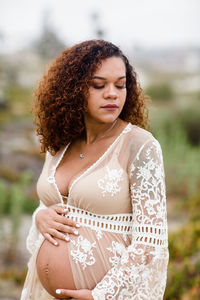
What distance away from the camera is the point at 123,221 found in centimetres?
202

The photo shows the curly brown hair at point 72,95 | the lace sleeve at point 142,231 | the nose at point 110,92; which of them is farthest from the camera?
the curly brown hair at point 72,95

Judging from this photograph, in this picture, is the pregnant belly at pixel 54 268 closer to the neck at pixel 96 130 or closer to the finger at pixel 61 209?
the finger at pixel 61 209

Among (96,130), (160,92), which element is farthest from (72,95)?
(160,92)

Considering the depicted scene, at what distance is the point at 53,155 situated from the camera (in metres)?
2.38

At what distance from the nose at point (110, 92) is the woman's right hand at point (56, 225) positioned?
63 cm

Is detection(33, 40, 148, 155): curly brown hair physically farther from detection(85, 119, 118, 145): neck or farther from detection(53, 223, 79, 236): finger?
detection(53, 223, 79, 236): finger

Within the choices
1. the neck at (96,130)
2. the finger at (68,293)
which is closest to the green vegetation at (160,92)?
the neck at (96,130)

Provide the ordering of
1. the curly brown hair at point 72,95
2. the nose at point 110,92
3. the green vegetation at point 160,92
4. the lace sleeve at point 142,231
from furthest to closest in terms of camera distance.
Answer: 1. the green vegetation at point 160,92
2. the curly brown hair at point 72,95
3. the nose at point 110,92
4. the lace sleeve at point 142,231

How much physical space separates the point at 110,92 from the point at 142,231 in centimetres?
71

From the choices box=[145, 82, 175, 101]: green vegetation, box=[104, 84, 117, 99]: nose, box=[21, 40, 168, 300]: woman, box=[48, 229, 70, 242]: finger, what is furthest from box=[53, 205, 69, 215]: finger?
box=[145, 82, 175, 101]: green vegetation

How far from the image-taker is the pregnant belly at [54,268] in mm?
2012

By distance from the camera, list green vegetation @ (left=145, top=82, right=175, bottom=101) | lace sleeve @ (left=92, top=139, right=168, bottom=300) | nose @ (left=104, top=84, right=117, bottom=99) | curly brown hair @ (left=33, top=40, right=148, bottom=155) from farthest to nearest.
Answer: green vegetation @ (left=145, top=82, right=175, bottom=101) < curly brown hair @ (left=33, top=40, right=148, bottom=155) < nose @ (left=104, top=84, right=117, bottom=99) < lace sleeve @ (left=92, top=139, right=168, bottom=300)

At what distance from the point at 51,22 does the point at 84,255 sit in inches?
517

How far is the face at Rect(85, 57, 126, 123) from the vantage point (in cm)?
200
